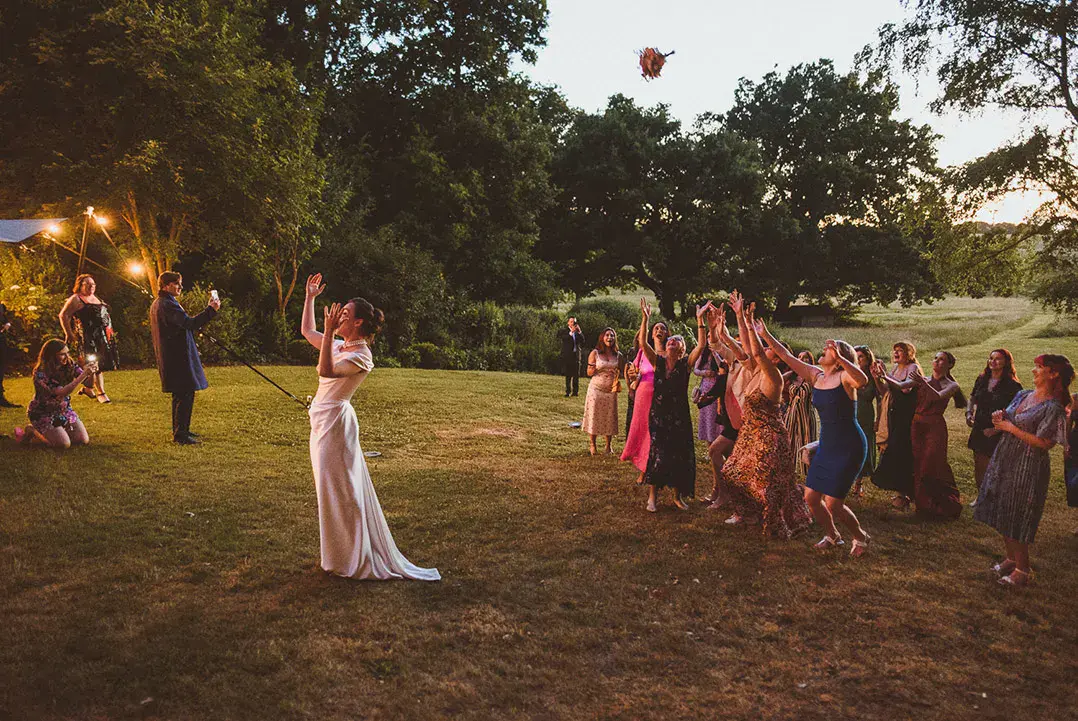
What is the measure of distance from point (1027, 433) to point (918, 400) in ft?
8.37

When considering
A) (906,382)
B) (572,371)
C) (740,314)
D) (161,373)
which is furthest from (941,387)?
(572,371)

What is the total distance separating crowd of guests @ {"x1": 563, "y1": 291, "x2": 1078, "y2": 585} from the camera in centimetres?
598

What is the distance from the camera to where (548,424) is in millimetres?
13953

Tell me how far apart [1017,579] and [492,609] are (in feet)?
14.7

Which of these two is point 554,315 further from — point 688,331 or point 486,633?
point 486,633

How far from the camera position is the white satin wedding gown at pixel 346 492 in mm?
5551

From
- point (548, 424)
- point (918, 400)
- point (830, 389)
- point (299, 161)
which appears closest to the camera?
point (830, 389)

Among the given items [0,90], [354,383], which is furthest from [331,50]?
[354,383]

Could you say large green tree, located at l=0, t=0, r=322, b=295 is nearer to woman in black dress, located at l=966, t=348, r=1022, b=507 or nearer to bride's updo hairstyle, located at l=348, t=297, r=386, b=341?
bride's updo hairstyle, located at l=348, t=297, r=386, b=341

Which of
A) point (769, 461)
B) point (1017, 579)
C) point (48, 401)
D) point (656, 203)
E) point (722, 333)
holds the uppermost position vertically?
point (656, 203)

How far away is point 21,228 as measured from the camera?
1228 centimetres

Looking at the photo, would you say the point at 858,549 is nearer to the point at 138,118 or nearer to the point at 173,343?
the point at 173,343

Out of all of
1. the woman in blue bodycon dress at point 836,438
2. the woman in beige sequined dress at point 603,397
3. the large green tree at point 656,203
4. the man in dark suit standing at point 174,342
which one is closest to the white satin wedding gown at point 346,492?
the woman in blue bodycon dress at point 836,438

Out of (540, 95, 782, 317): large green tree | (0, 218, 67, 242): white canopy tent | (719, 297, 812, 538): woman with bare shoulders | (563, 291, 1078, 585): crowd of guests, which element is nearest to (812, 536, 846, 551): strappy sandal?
(563, 291, 1078, 585): crowd of guests
